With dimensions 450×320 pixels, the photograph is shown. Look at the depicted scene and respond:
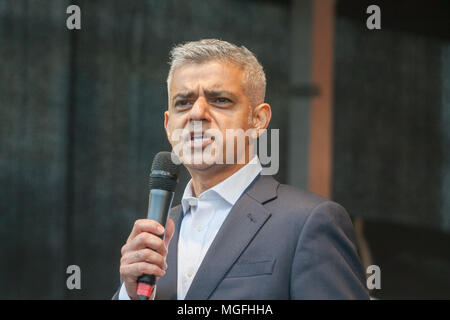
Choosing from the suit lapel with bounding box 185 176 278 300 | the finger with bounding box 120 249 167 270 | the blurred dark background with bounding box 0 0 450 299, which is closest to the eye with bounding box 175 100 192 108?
the suit lapel with bounding box 185 176 278 300

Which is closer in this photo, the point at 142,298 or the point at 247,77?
the point at 142,298

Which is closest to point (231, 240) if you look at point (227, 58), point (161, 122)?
point (227, 58)

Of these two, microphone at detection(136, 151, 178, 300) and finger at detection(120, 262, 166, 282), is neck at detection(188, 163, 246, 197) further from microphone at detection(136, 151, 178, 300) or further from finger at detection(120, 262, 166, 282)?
finger at detection(120, 262, 166, 282)

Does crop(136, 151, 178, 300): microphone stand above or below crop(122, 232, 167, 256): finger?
above

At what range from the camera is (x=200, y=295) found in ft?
3.82

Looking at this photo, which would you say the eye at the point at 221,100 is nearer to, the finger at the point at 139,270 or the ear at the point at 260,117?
the ear at the point at 260,117

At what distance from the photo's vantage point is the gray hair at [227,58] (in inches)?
50.8

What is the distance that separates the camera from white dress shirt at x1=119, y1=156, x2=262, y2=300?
126 centimetres

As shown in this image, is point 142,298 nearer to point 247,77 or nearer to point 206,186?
point 206,186

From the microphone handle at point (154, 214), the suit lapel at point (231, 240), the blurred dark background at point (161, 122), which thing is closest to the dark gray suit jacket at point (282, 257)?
the suit lapel at point (231, 240)

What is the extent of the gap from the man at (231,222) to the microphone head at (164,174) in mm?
33

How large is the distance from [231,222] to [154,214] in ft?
0.58
